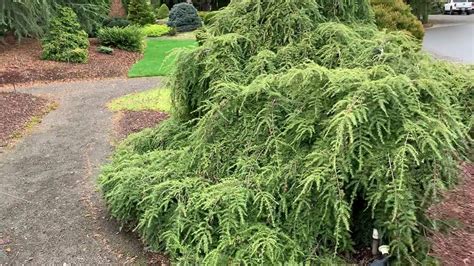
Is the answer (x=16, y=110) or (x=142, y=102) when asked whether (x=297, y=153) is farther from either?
(x=16, y=110)

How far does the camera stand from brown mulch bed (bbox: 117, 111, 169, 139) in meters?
7.28

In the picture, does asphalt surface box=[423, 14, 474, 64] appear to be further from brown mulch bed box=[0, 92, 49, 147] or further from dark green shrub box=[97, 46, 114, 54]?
brown mulch bed box=[0, 92, 49, 147]

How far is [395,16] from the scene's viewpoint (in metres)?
11.5

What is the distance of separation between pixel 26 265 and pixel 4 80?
9.01 meters

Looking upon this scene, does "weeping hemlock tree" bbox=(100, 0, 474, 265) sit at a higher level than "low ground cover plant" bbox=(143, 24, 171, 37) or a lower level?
higher

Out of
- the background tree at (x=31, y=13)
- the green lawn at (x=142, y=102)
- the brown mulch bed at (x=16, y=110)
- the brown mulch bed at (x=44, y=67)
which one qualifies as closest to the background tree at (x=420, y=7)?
the brown mulch bed at (x=44, y=67)

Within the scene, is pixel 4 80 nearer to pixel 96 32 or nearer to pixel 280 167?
pixel 96 32

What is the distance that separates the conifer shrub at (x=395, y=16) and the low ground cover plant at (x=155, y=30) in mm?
11523

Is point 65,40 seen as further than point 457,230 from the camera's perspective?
Yes

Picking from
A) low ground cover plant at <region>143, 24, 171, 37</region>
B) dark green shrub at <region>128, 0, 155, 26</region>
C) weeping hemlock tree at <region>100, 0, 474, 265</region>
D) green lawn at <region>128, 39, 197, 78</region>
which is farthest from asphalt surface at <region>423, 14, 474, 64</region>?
dark green shrub at <region>128, 0, 155, 26</region>

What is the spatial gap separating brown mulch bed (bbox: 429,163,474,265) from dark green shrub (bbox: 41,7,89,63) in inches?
451

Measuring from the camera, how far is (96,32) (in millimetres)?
15961

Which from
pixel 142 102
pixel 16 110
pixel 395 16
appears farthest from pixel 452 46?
pixel 16 110

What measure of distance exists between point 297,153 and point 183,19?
65.8 feet
